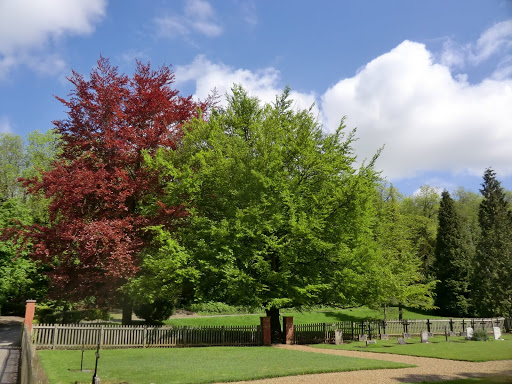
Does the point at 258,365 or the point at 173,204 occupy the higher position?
the point at 173,204

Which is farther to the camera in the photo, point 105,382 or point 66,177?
point 66,177

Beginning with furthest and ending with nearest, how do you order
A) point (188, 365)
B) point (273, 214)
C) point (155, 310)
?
point (155, 310) < point (273, 214) < point (188, 365)

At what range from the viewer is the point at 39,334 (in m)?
18.9

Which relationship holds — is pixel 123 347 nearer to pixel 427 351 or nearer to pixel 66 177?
pixel 66 177

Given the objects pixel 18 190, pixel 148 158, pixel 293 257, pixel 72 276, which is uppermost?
pixel 18 190

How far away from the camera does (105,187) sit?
68.3ft

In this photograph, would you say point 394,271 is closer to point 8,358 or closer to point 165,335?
point 165,335

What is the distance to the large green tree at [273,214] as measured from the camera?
20.3m

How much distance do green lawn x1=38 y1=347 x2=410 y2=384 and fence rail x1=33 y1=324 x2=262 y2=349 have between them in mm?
1236

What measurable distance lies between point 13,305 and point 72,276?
2427 centimetres

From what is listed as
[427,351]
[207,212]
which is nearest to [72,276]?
[207,212]

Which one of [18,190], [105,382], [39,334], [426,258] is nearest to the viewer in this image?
[105,382]

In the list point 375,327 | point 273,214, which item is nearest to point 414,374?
point 273,214

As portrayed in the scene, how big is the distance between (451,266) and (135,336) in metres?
41.2
